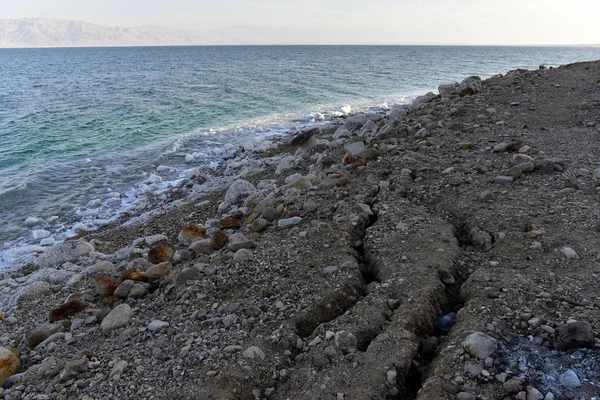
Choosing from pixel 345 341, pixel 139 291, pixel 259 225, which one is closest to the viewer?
pixel 345 341

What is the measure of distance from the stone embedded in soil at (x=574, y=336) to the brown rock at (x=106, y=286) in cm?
453

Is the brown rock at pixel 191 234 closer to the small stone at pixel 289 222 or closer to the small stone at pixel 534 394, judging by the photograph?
the small stone at pixel 289 222

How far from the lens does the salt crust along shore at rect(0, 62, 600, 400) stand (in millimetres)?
2727

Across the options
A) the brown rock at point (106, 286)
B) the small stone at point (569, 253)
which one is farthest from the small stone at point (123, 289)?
the small stone at point (569, 253)

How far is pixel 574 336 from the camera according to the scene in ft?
8.71

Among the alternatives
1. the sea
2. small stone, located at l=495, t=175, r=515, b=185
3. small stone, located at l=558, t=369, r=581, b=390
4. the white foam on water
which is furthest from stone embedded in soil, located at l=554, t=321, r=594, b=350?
the sea

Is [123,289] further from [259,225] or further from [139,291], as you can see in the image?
[259,225]

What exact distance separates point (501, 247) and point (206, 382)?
2972 mm

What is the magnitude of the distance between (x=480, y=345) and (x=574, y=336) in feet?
2.03

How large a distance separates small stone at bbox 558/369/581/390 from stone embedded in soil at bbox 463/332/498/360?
0.39m

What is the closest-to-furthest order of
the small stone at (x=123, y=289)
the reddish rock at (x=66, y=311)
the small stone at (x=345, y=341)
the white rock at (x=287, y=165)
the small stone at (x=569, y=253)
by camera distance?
the small stone at (x=345, y=341) < the small stone at (x=569, y=253) < the reddish rock at (x=66, y=311) < the small stone at (x=123, y=289) < the white rock at (x=287, y=165)

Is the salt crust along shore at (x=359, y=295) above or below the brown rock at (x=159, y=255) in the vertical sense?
above

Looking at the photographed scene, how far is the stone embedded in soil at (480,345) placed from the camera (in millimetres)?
2638

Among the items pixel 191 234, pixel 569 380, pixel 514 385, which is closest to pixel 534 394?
pixel 514 385
